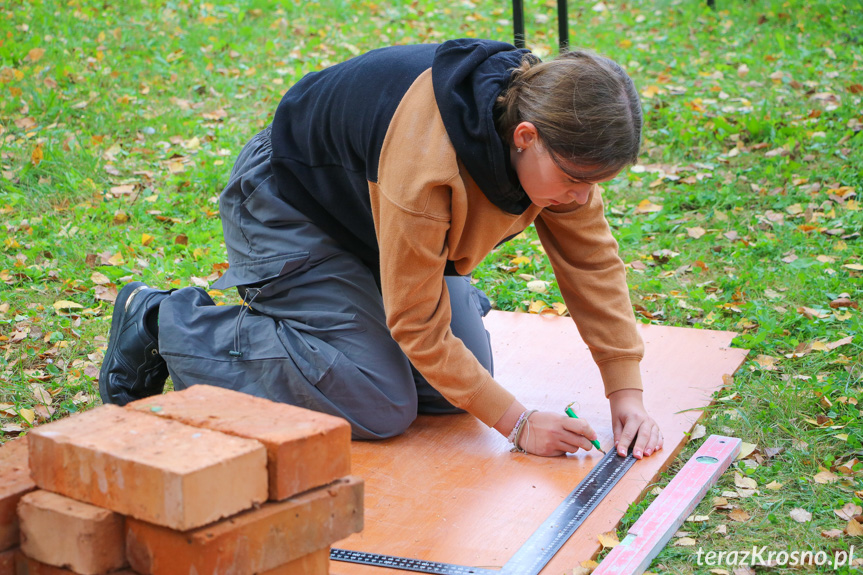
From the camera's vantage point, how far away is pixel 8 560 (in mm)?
1549

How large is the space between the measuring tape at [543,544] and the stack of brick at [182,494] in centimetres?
37

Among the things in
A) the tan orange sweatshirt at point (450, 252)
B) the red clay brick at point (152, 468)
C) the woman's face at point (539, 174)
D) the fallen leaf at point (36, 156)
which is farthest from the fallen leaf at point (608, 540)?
the fallen leaf at point (36, 156)

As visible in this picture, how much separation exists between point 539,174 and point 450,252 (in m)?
0.34

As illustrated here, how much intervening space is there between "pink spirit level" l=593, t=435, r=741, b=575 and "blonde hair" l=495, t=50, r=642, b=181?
0.81m

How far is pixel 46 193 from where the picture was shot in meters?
4.49

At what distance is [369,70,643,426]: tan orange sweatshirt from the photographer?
2010 millimetres

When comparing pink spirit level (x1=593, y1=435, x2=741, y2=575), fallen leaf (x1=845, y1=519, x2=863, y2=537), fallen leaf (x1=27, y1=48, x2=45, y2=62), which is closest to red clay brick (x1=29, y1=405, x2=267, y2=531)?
pink spirit level (x1=593, y1=435, x2=741, y2=575)

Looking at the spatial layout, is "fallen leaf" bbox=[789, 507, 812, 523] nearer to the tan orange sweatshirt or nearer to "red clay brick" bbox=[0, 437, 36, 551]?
the tan orange sweatshirt

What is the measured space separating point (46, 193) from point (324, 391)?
9.05 feet

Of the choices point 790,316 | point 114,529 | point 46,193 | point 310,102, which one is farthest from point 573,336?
point 46,193

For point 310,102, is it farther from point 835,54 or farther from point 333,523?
point 835,54

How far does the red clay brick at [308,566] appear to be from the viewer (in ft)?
4.96

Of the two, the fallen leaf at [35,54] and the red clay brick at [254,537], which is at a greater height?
the fallen leaf at [35,54]

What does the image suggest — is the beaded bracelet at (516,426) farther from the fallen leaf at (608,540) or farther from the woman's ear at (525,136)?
the woman's ear at (525,136)
